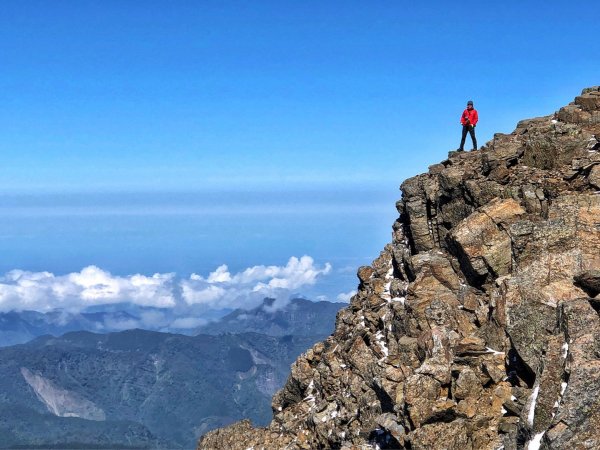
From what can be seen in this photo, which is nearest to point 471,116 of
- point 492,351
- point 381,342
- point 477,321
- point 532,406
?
point 381,342

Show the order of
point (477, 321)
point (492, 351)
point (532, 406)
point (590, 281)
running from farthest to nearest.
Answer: point (477, 321) < point (492, 351) < point (590, 281) < point (532, 406)

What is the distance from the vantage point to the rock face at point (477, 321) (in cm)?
2784

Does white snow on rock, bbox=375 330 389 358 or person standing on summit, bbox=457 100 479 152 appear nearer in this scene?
white snow on rock, bbox=375 330 389 358

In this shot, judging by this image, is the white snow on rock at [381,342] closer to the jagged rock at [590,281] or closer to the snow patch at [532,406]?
the jagged rock at [590,281]

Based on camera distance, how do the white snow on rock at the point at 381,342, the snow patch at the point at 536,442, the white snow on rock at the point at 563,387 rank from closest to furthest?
the snow patch at the point at 536,442
the white snow on rock at the point at 563,387
the white snow on rock at the point at 381,342

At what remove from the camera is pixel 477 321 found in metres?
40.6

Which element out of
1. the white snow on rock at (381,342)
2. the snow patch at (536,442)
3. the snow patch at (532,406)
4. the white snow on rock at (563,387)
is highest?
the white snow on rock at (563,387)

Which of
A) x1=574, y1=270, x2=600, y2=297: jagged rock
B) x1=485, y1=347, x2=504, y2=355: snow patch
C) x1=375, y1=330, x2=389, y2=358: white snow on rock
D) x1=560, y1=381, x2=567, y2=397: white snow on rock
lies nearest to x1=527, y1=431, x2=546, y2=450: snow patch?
x1=560, y1=381, x2=567, y2=397: white snow on rock

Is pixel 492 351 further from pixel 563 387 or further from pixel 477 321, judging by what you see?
pixel 563 387

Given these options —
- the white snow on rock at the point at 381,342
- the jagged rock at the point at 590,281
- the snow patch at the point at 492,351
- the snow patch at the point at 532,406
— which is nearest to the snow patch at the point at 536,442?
the snow patch at the point at 532,406

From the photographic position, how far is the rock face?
91.4ft

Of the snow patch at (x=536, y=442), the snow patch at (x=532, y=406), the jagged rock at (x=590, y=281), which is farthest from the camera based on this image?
the jagged rock at (x=590, y=281)

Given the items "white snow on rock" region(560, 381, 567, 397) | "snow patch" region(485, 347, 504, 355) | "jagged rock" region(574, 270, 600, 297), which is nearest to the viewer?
"white snow on rock" region(560, 381, 567, 397)

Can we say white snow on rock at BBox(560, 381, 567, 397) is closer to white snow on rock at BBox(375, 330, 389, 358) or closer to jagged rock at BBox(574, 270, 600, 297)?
jagged rock at BBox(574, 270, 600, 297)
